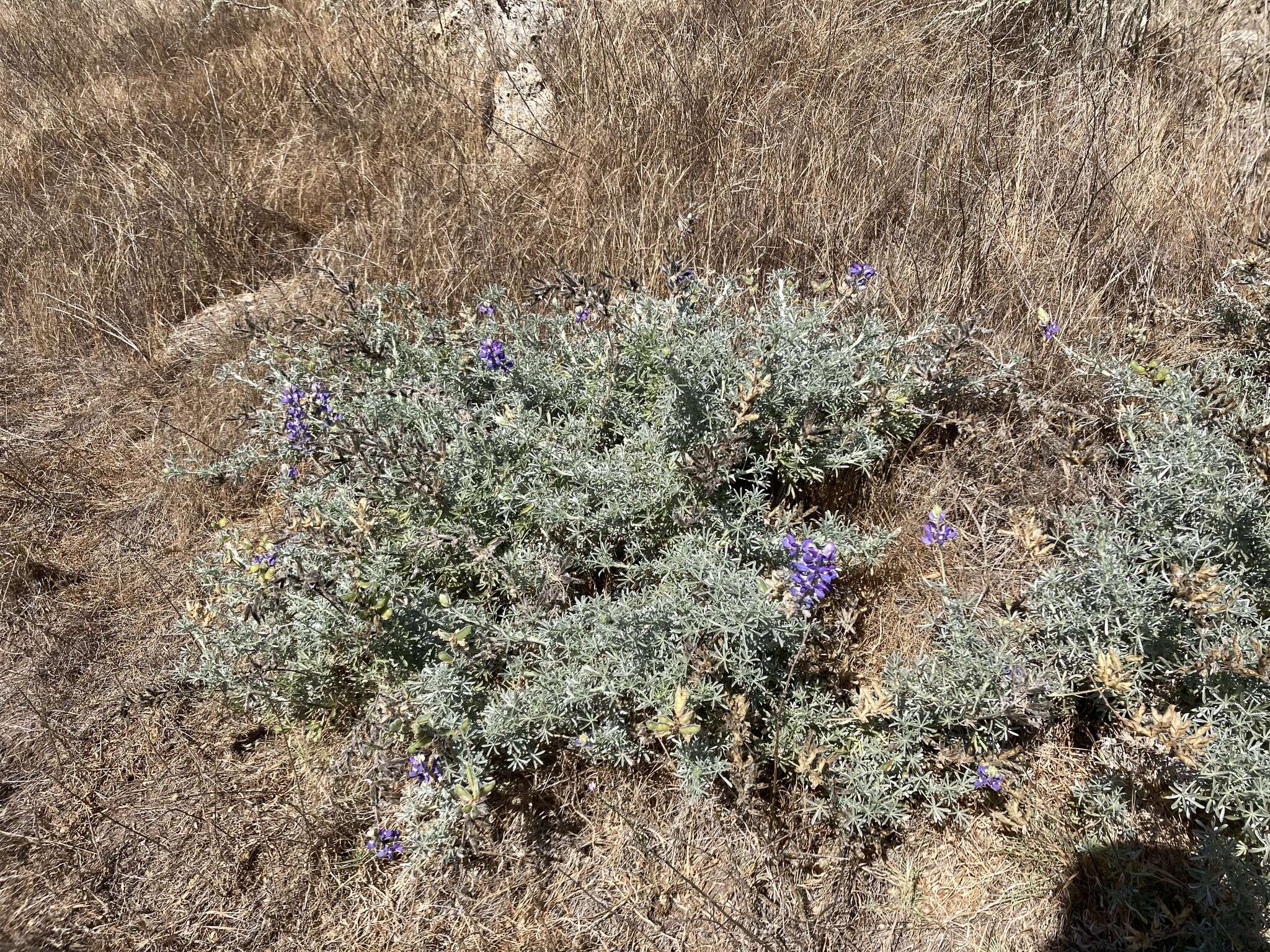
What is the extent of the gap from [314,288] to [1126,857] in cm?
379

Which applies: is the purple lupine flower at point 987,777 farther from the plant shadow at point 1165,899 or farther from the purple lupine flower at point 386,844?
the purple lupine flower at point 386,844

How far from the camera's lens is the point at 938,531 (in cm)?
234

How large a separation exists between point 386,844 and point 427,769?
0.28 meters

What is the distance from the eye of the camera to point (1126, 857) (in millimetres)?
1881

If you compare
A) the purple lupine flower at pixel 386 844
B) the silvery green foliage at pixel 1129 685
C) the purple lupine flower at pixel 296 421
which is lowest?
the purple lupine flower at pixel 386 844

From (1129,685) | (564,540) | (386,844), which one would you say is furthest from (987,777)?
(386,844)

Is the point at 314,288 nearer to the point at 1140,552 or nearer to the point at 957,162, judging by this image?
the point at 957,162

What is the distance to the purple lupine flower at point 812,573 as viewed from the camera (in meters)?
1.94

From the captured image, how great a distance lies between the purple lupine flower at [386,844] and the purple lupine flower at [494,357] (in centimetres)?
148

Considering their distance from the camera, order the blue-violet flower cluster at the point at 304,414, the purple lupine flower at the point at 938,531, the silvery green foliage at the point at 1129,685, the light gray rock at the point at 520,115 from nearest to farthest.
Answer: the silvery green foliage at the point at 1129,685 → the purple lupine flower at the point at 938,531 → the blue-violet flower cluster at the point at 304,414 → the light gray rock at the point at 520,115

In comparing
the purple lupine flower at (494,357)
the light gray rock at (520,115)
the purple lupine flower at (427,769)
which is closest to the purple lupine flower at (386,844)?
the purple lupine flower at (427,769)

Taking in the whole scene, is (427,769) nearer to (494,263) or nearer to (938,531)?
(938,531)

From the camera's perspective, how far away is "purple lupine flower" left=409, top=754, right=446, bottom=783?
2025 mm

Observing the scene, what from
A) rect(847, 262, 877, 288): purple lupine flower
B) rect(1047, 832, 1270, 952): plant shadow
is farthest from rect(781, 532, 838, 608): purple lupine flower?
rect(847, 262, 877, 288): purple lupine flower
